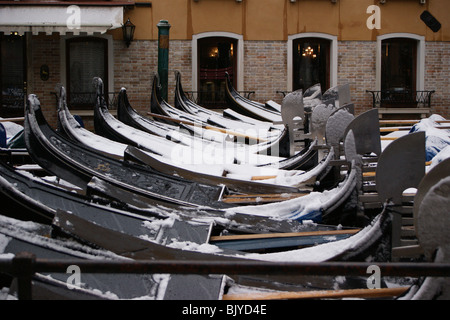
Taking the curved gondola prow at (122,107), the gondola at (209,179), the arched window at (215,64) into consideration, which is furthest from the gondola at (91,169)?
the arched window at (215,64)

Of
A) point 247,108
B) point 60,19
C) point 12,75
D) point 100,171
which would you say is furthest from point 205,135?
point 12,75

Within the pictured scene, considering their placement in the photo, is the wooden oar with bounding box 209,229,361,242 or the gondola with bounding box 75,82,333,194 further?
the gondola with bounding box 75,82,333,194

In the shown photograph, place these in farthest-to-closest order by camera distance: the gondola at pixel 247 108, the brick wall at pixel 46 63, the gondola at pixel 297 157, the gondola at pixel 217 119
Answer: the brick wall at pixel 46 63 → the gondola at pixel 247 108 → the gondola at pixel 217 119 → the gondola at pixel 297 157

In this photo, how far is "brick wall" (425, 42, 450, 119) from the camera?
11.8m

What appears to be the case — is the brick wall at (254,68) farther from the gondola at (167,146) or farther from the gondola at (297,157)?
the gondola at (297,157)

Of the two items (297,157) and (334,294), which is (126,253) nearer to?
(334,294)

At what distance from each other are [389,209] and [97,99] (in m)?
3.64

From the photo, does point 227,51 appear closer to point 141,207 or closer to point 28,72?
point 28,72

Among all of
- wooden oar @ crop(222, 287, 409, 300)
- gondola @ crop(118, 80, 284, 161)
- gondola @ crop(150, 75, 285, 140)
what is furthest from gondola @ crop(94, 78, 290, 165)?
wooden oar @ crop(222, 287, 409, 300)

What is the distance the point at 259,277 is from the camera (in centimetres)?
220

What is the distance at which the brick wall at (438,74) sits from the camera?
11750mm

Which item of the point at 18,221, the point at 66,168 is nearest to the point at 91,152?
the point at 66,168

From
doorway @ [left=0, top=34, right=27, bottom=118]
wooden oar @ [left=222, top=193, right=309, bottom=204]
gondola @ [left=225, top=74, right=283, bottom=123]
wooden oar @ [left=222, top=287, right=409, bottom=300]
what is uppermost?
doorway @ [left=0, top=34, right=27, bottom=118]

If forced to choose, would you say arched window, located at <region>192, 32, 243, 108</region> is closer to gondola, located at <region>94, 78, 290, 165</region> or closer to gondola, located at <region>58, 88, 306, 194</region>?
gondola, located at <region>94, 78, 290, 165</region>
